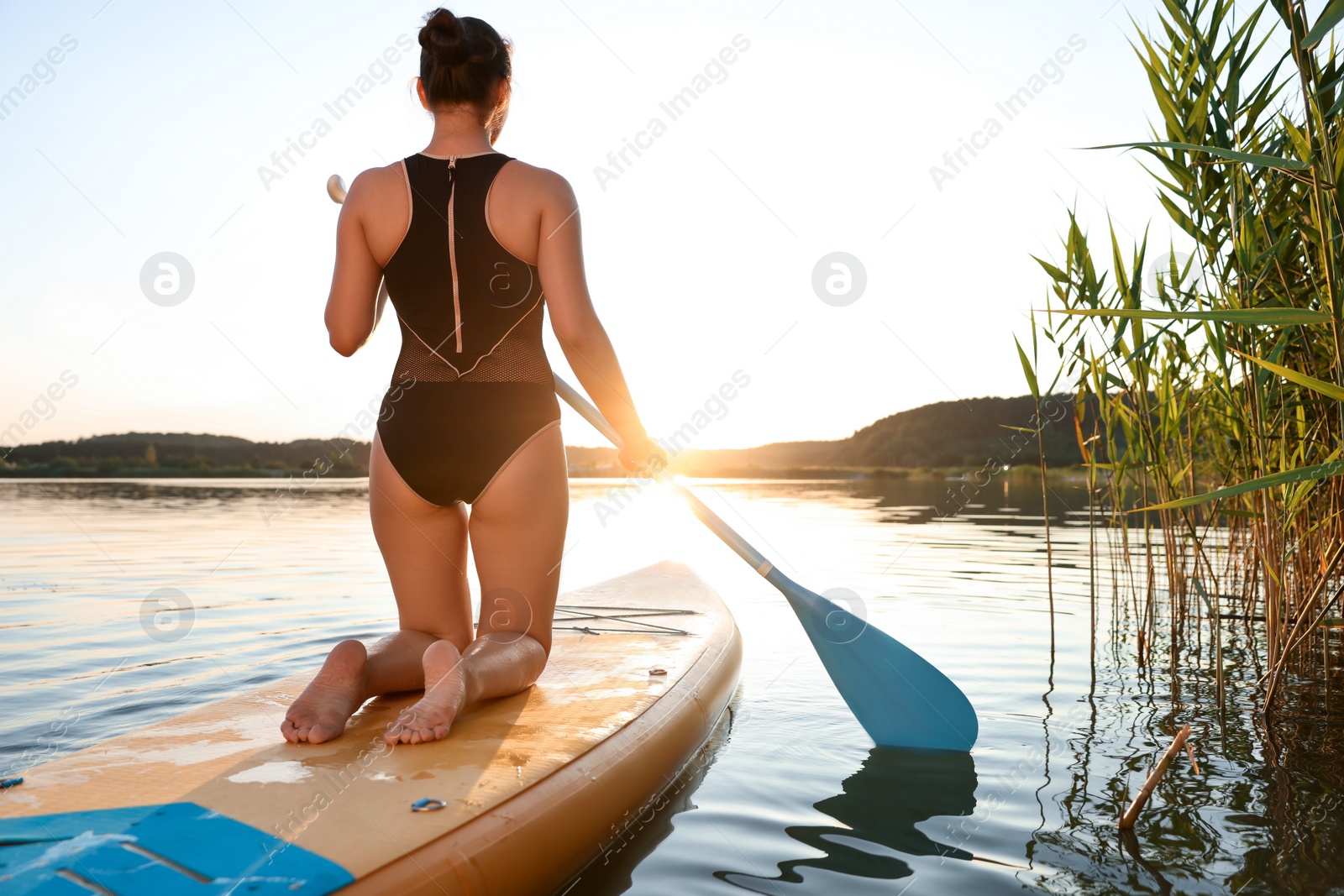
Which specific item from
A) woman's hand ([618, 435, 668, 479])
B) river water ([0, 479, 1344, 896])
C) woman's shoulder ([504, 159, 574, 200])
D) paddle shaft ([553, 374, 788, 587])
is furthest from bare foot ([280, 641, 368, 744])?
woman's shoulder ([504, 159, 574, 200])

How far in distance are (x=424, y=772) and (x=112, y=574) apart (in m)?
6.11

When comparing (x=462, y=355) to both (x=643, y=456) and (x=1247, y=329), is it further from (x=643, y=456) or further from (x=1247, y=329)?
(x=1247, y=329)

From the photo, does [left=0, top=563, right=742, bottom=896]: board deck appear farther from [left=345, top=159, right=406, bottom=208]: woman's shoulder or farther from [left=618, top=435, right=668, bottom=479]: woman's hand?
[left=345, top=159, right=406, bottom=208]: woman's shoulder

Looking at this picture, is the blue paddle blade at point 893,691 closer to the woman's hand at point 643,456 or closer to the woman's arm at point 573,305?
the woman's hand at point 643,456

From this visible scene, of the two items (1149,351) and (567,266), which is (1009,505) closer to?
(1149,351)

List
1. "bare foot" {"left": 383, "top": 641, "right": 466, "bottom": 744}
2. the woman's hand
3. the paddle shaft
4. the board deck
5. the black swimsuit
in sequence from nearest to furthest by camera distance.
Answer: the board deck, "bare foot" {"left": 383, "top": 641, "right": 466, "bottom": 744}, the black swimsuit, the woman's hand, the paddle shaft

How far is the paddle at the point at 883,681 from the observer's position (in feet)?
9.45

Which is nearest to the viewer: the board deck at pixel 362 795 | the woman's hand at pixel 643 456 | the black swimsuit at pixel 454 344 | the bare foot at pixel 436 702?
the board deck at pixel 362 795

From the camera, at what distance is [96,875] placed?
1.25m

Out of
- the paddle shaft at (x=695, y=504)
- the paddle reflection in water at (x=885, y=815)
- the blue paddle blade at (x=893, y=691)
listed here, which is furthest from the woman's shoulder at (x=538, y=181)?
the paddle reflection in water at (x=885, y=815)

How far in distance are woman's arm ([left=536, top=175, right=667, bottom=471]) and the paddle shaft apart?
18.5 inches

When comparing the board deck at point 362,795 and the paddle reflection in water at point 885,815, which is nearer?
→ the board deck at point 362,795

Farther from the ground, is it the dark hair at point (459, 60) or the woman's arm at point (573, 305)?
the dark hair at point (459, 60)

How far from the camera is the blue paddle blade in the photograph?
288 centimetres
